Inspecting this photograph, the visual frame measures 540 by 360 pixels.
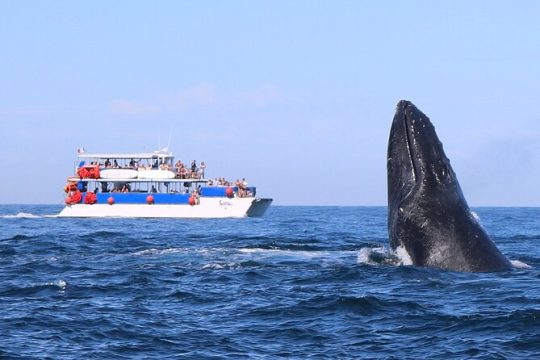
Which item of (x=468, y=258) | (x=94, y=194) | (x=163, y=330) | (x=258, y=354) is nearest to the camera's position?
(x=258, y=354)

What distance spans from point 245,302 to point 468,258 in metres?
3.64

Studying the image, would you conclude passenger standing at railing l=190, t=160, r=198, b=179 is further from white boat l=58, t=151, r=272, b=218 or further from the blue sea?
the blue sea

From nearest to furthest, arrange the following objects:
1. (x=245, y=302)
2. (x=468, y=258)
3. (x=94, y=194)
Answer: (x=245, y=302), (x=468, y=258), (x=94, y=194)

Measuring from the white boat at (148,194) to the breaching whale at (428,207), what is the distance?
50.0 m

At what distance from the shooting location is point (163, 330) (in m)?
12.1

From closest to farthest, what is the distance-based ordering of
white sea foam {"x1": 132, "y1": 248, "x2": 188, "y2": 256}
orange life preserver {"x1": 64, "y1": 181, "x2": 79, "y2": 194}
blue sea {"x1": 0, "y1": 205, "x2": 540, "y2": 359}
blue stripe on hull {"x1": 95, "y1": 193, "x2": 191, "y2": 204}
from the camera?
1. blue sea {"x1": 0, "y1": 205, "x2": 540, "y2": 359}
2. white sea foam {"x1": 132, "y1": 248, "x2": 188, "y2": 256}
3. blue stripe on hull {"x1": 95, "y1": 193, "x2": 191, "y2": 204}
4. orange life preserver {"x1": 64, "y1": 181, "x2": 79, "y2": 194}

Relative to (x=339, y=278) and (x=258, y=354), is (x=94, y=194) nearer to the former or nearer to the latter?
(x=339, y=278)

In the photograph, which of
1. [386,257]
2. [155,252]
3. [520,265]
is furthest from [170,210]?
[520,265]

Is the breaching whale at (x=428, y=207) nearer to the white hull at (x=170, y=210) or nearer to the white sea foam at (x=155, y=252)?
the white sea foam at (x=155, y=252)

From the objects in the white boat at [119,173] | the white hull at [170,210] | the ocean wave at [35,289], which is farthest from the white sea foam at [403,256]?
the white boat at [119,173]

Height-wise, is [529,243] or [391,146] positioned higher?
[391,146]

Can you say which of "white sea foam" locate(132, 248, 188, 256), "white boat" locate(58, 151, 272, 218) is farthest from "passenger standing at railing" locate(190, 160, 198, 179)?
"white sea foam" locate(132, 248, 188, 256)

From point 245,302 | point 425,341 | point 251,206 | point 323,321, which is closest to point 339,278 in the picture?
point 245,302

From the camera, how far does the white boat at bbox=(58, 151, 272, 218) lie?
6619cm
